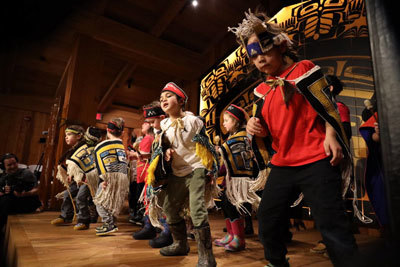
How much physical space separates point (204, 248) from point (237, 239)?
624 mm

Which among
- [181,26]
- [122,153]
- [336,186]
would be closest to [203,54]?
[181,26]

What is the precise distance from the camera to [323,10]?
120 inches

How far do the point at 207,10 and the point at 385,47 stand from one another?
16.5 ft

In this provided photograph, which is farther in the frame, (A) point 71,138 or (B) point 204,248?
(A) point 71,138

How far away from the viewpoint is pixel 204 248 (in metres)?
1.51

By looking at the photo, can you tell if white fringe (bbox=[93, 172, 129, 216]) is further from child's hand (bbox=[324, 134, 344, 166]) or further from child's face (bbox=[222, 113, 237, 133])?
child's hand (bbox=[324, 134, 344, 166])

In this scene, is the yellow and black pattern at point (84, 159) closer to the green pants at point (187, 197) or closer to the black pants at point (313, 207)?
the green pants at point (187, 197)

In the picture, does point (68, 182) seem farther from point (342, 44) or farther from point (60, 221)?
point (342, 44)

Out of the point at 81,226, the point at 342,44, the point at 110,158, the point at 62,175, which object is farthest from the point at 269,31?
the point at 62,175

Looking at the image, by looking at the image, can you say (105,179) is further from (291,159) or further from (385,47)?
(385,47)

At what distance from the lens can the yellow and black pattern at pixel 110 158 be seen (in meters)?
2.61

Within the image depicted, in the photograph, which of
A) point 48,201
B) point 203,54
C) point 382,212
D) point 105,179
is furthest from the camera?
point 203,54

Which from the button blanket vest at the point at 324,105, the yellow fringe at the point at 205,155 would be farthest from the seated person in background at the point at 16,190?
the button blanket vest at the point at 324,105

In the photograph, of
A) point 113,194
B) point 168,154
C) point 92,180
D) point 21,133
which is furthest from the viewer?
point 21,133
